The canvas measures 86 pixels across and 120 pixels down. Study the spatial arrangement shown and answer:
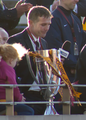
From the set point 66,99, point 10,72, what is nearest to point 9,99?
point 10,72

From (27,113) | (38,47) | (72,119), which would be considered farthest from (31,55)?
(72,119)

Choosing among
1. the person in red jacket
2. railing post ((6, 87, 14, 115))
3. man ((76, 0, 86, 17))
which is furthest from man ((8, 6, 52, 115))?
man ((76, 0, 86, 17))

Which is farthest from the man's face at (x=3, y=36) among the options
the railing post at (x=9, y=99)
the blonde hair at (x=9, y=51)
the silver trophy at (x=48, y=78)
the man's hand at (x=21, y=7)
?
the railing post at (x=9, y=99)

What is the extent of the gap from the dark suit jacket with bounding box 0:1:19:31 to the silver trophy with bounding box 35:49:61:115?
50 cm

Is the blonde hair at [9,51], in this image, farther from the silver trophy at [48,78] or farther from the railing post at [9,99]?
the railing post at [9,99]

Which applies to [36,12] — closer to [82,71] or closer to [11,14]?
[11,14]

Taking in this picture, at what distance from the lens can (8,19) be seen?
346 cm

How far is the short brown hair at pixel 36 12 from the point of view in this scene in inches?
135

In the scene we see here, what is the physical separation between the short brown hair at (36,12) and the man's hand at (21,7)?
69 mm

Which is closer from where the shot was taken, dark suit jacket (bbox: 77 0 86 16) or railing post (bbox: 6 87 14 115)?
railing post (bbox: 6 87 14 115)

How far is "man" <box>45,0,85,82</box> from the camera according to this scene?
3484 mm

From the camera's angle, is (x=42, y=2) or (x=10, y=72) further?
(x=42, y=2)

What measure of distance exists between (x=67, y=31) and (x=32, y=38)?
48 centimetres

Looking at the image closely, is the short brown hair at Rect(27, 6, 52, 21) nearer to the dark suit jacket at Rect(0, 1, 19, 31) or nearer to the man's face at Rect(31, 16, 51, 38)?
the man's face at Rect(31, 16, 51, 38)
